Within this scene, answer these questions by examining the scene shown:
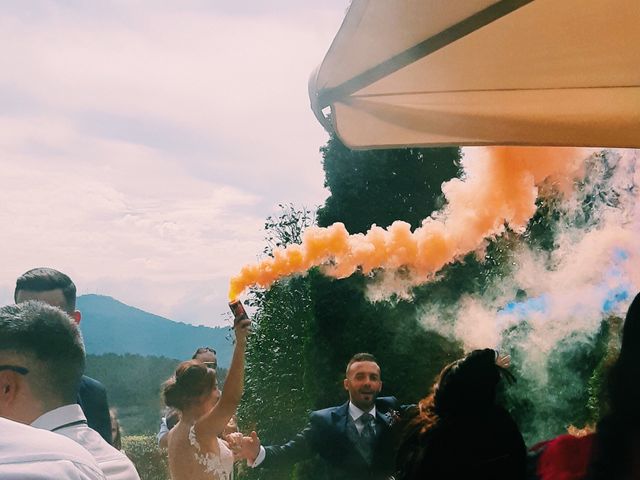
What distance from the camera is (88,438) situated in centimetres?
221

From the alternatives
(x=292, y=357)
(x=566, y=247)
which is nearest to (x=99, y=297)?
(x=292, y=357)

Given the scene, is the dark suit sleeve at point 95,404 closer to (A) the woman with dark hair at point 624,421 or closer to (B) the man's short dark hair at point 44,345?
(B) the man's short dark hair at point 44,345

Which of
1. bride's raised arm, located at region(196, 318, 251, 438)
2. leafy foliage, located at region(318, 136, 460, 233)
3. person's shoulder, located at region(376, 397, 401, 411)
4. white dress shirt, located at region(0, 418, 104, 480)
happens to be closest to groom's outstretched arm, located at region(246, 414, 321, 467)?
person's shoulder, located at region(376, 397, 401, 411)

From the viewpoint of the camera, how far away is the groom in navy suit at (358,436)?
16.9 ft

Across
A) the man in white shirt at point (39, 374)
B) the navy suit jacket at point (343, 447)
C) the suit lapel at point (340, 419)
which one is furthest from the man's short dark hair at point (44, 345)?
the suit lapel at point (340, 419)

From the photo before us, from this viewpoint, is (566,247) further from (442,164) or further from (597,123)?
(597,123)

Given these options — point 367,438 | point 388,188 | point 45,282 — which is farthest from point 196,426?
point 388,188

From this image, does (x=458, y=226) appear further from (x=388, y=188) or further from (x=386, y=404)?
(x=388, y=188)

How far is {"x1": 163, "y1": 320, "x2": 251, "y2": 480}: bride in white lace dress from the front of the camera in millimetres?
4070

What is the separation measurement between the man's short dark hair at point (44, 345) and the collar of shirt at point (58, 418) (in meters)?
0.04

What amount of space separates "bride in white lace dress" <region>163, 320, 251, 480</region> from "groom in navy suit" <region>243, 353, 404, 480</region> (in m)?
1.04

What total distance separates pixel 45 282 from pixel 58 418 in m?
1.70

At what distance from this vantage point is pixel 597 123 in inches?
104

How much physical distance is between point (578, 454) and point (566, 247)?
324 inches
